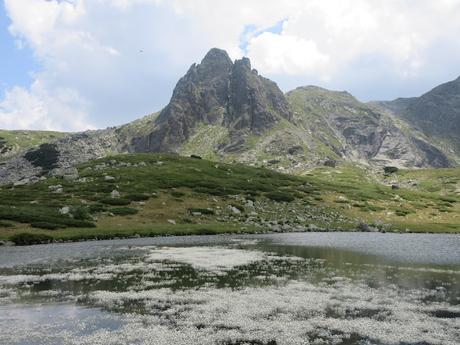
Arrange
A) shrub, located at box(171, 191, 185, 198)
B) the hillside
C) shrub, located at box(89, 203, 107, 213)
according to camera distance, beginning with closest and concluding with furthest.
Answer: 1. the hillside
2. shrub, located at box(89, 203, 107, 213)
3. shrub, located at box(171, 191, 185, 198)

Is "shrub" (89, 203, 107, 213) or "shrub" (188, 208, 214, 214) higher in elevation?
"shrub" (89, 203, 107, 213)

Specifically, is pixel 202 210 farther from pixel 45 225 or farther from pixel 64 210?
pixel 45 225

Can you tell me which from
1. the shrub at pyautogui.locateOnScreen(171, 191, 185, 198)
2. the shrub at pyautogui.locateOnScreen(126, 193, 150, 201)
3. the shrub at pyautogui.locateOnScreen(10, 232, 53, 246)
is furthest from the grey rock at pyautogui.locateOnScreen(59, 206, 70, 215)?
the shrub at pyautogui.locateOnScreen(171, 191, 185, 198)

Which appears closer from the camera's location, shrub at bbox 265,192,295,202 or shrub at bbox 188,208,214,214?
shrub at bbox 188,208,214,214

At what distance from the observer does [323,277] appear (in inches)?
1574

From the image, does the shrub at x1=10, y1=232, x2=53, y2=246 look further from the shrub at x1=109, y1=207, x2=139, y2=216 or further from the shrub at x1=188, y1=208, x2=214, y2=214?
the shrub at x1=188, y1=208, x2=214, y2=214

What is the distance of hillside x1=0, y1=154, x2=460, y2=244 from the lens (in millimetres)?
81688

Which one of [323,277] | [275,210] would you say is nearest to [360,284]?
[323,277]

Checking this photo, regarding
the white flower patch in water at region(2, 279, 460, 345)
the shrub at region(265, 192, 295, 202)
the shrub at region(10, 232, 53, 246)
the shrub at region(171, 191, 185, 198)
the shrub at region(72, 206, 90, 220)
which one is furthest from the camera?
the shrub at region(265, 192, 295, 202)

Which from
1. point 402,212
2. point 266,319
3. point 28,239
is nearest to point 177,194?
point 28,239

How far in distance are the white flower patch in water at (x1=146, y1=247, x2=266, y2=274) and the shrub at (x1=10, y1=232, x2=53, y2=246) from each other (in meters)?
20.3

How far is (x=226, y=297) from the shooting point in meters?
30.9

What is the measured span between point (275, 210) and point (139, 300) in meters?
86.4

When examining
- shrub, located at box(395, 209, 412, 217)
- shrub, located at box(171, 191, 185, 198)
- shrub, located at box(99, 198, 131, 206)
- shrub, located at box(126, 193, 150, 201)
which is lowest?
shrub, located at box(395, 209, 412, 217)
